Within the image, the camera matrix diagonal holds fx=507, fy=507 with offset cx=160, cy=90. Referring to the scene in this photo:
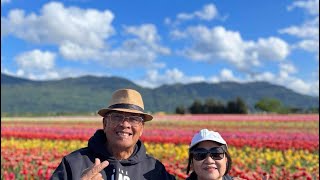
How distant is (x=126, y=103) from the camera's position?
3.83 meters

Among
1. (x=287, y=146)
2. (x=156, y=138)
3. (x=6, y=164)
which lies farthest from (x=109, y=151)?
(x=156, y=138)

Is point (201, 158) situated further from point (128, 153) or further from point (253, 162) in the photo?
point (253, 162)

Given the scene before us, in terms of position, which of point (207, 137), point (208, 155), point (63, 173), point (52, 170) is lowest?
point (52, 170)

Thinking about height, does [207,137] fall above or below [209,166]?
above

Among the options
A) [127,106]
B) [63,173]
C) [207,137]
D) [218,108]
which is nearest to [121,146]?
[127,106]

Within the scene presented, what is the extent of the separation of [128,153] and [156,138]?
454 inches

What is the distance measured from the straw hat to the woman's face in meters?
0.54

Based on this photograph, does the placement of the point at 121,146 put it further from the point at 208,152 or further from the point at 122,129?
the point at 208,152

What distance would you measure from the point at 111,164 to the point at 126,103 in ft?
1.54

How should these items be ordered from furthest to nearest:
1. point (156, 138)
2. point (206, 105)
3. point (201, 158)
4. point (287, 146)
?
1. point (206, 105)
2. point (156, 138)
3. point (287, 146)
4. point (201, 158)

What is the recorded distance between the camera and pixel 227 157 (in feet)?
12.8

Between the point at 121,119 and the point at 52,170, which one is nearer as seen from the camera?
the point at 121,119

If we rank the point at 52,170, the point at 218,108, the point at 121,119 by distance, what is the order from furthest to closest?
the point at 218,108
the point at 52,170
the point at 121,119

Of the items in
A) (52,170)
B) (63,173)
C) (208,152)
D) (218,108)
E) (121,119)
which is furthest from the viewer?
(218,108)
